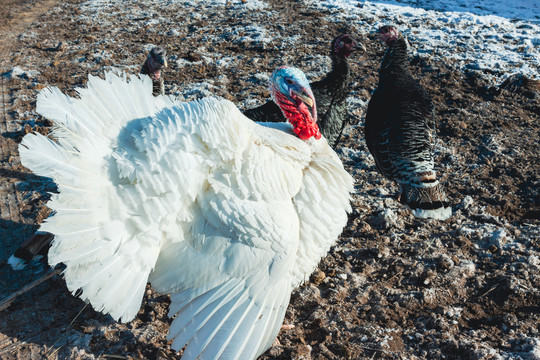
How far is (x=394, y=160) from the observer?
4.14 metres

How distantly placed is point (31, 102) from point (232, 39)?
3.30m

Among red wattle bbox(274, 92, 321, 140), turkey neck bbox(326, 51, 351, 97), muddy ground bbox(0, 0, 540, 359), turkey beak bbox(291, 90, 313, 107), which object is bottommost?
muddy ground bbox(0, 0, 540, 359)

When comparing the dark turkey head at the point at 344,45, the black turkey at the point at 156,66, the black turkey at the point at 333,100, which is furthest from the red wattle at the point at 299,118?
the black turkey at the point at 156,66

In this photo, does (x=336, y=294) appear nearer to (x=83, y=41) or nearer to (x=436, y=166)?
(x=436, y=166)

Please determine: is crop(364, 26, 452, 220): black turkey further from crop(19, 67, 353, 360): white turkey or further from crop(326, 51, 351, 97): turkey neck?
crop(19, 67, 353, 360): white turkey

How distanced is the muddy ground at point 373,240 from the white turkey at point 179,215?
0.54 meters

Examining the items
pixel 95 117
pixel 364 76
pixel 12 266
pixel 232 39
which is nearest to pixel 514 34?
pixel 364 76

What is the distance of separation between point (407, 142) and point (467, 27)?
15.3ft

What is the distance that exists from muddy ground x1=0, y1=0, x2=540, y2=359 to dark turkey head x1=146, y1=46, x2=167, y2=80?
96cm

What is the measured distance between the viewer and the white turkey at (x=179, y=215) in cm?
246

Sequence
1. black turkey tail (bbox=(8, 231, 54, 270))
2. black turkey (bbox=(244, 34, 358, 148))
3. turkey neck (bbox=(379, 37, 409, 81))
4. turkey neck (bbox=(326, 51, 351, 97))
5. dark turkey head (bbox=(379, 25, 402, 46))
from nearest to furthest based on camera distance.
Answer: black turkey tail (bbox=(8, 231, 54, 270)) → black turkey (bbox=(244, 34, 358, 148)) → turkey neck (bbox=(326, 51, 351, 97)) → turkey neck (bbox=(379, 37, 409, 81)) → dark turkey head (bbox=(379, 25, 402, 46))

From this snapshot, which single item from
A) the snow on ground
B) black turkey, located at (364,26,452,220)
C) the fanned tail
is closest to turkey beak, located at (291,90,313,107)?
black turkey, located at (364,26,452,220)

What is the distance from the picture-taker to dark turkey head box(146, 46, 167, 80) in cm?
500

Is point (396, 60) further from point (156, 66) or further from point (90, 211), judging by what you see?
point (90, 211)
